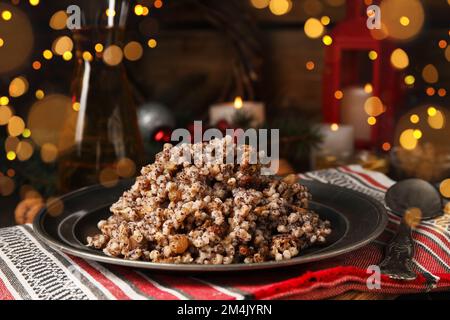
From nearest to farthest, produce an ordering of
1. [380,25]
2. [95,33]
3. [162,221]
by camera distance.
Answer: [162,221]
[95,33]
[380,25]

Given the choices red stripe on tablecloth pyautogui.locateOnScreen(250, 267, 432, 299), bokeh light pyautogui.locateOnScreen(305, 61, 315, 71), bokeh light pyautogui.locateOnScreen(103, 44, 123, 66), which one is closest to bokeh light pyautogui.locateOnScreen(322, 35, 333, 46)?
bokeh light pyautogui.locateOnScreen(305, 61, 315, 71)

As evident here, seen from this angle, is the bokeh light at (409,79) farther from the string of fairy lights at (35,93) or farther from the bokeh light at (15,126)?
the bokeh light at (15,126)

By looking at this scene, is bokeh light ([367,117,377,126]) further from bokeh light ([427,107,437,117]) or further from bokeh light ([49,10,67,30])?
bokeh light ([49,10,67,30])

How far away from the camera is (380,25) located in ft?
7.43

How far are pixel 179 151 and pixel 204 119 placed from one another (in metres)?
1.44

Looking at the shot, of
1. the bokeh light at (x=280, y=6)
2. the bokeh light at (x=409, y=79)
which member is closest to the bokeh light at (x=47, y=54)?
the bokeh light at (x=280, y=6)

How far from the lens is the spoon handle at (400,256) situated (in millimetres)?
1044

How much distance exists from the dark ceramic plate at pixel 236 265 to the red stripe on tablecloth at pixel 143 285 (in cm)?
4

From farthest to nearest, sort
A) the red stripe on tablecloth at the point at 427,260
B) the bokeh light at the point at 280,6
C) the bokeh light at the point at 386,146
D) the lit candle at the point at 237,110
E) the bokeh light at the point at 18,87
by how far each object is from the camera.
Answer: the bokeh light at the point at 280,6 < the bokeh light at the point at 18,87 < the bokeh light at the point at 386,146 < the lit candle at the point at 237,110 < the red stripe on tablecloth at the point at 427,260

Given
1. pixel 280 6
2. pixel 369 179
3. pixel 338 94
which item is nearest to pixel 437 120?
pixel 338 94

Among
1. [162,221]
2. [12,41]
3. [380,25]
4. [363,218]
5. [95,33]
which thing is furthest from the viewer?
[12,41]

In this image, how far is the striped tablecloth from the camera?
38.1 inches
